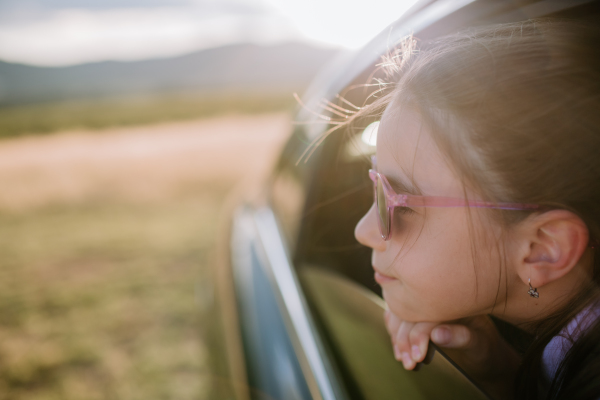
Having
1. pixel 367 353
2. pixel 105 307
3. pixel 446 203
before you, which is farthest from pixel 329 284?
pixel 105 307

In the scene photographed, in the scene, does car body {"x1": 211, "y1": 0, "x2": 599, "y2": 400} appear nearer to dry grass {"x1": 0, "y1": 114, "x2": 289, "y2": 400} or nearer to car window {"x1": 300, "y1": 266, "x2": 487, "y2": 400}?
car window {"x1": 300, "y1": 266, "x2": 487, "y2": 400}

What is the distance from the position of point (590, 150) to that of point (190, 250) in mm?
5943

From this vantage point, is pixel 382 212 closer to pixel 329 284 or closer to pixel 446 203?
pixel 446 203

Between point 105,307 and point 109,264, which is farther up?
point 109,264

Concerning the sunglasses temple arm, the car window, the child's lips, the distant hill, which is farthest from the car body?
the distant hill

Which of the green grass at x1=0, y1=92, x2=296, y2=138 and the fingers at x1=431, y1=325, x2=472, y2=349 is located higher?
the green grass at x1=0, y1=92, x2=296, y2=138

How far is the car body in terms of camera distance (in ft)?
3.19

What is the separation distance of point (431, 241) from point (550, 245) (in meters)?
0.24

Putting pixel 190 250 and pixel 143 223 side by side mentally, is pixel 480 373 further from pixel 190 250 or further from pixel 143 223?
pixel 143 223

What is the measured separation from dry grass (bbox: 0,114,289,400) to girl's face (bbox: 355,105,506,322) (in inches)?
80.5

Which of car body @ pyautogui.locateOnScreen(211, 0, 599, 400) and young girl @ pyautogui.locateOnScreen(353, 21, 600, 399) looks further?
car body @ pyautogui.locateOnScreen(211, 0, 599, 400)

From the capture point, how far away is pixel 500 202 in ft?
2.68

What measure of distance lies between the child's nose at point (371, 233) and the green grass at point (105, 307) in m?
→ 1.94

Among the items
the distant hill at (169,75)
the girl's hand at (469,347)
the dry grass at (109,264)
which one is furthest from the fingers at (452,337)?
A: the distant hill at (169,75)
